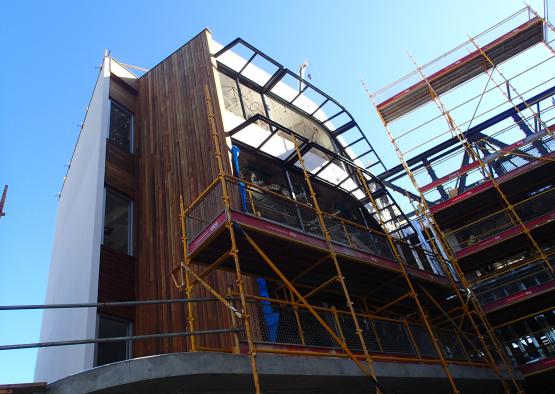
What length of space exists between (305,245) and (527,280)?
9.89m

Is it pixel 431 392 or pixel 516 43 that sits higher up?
pixel 516 43

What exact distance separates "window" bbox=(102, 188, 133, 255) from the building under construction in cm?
9

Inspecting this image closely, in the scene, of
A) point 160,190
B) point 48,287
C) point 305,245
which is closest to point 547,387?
point 305,245

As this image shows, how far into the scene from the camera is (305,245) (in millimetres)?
8758

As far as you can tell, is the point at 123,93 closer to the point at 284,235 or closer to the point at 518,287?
the point at 284,235

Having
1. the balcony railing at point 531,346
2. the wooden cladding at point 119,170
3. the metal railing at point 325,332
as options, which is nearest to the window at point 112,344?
the metal railing at point 325,332

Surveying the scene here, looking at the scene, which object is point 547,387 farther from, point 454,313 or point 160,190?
point 160,190

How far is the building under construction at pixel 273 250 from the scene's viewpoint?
759 cm

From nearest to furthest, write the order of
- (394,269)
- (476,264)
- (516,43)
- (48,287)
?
1. (394,269)
2. (476,264)
3. (48,287)
4. (516,43)

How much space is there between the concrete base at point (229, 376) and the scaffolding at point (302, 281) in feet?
0.63

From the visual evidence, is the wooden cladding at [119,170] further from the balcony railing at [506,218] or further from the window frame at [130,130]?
the balcony railing at [506,218]

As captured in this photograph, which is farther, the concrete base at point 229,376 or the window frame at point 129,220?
the window frame at point 129,220

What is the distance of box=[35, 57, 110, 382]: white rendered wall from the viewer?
11070mm

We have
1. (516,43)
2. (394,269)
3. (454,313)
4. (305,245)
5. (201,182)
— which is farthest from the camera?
(516,43)
